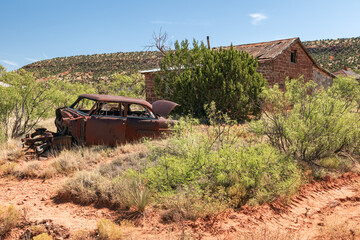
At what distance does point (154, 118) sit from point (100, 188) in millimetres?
3492

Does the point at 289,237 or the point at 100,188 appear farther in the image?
the point at 100,188

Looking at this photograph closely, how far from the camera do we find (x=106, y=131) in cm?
741

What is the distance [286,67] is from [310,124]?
1180 centimetres

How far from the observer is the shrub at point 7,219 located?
3846mm

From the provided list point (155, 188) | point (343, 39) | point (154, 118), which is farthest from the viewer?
point (343, 39)

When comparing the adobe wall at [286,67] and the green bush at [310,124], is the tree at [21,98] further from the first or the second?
the adobe wall at [286,67]

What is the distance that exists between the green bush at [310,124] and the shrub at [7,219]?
18.5 feet

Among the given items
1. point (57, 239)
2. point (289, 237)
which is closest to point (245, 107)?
point (289, 237)

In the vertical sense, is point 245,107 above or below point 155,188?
above

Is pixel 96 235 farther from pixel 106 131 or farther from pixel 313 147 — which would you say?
pixel 313 147

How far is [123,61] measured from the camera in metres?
66.0

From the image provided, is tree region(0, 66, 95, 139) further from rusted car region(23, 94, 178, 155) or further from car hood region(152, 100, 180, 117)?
car hood region(152, 100, 180, 117)

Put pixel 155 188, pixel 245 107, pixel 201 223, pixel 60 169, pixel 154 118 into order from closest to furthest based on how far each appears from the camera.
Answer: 1. pixel 201 223
2. pixel 155 188
3. pixel 60 169
4. pixel 154 118
5. pixel 245 107

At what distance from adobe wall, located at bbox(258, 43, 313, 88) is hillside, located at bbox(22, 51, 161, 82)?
138 ft
